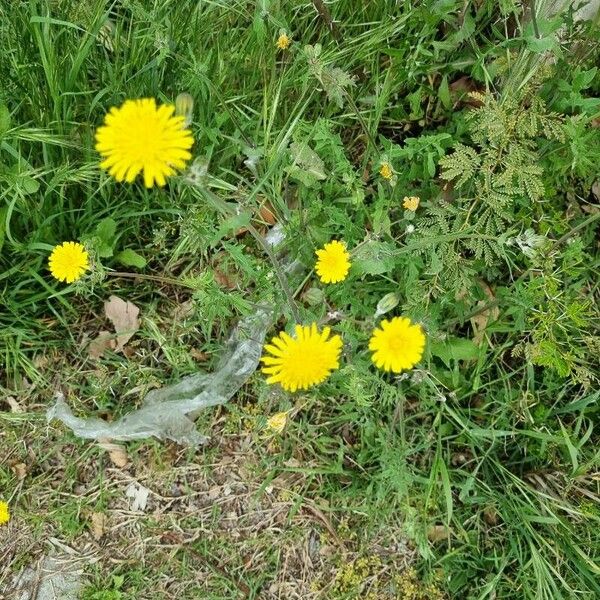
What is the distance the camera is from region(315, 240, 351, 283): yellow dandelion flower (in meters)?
1.64

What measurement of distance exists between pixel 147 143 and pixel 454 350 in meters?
1.22

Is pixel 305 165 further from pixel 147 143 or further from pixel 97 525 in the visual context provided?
pixel 97 525

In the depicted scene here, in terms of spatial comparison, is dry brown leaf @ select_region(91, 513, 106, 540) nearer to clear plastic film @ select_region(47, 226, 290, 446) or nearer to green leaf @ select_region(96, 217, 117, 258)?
clear plastic film @ select_region(47, 226, 290, 446)

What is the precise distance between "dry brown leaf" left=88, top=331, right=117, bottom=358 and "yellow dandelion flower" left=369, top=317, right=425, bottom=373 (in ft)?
3.42

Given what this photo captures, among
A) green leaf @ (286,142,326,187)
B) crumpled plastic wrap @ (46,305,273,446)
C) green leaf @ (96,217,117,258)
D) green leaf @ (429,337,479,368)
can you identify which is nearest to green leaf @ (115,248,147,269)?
green leaf @ (96,217,117,258)

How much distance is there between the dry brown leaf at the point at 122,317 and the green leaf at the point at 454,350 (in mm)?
926

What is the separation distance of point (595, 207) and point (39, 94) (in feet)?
5.63

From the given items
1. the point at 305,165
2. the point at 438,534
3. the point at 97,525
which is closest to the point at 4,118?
the point at 305,165

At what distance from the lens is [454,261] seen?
5.89 ft

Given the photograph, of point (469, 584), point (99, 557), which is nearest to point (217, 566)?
point (99, 557)

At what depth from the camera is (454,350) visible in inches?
77.9

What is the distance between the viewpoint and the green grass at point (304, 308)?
1.90 metres

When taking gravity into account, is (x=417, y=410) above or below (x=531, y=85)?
below

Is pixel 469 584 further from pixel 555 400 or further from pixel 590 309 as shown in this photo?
pixel 590 309
